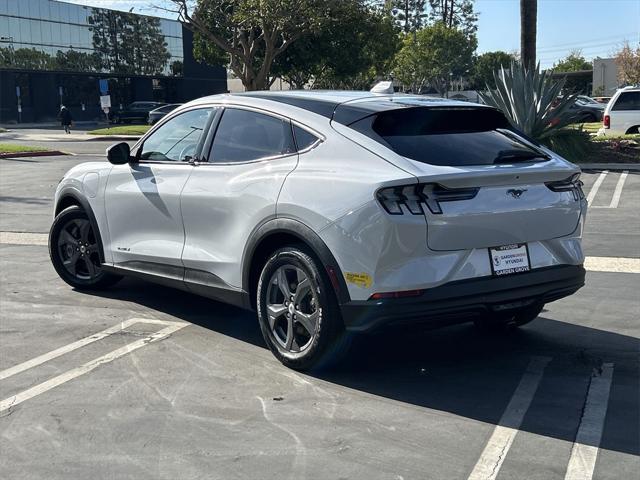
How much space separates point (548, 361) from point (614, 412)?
95 centimetres

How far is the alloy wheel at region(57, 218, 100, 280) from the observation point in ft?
24.3

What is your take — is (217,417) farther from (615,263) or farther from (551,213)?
(615,263)

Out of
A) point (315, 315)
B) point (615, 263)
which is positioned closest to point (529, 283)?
point (315, 315)

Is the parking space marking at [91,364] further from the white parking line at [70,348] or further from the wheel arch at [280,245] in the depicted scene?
the wheel arch at [280,245]

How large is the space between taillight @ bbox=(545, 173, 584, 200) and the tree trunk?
15786 mm

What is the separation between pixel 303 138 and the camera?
17.5 feet

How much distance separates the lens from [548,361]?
5.40 meters

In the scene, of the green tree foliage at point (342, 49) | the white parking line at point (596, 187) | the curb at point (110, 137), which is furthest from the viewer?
the green tree foliage at point (342, 49)

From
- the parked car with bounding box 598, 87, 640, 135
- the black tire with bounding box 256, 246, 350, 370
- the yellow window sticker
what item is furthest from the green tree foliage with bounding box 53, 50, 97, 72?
the yellow window sticker

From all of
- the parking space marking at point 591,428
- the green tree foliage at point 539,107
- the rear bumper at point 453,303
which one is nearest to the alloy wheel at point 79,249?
the rear bumper at point 453,303

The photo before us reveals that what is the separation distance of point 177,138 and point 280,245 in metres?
1.62

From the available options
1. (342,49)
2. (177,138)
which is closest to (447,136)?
(177,138)

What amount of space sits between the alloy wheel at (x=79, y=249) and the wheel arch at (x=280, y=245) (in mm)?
2403

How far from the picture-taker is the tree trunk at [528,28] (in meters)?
Answer: 20.3
